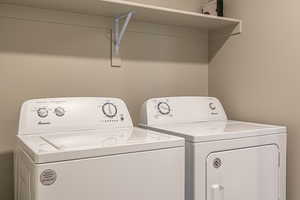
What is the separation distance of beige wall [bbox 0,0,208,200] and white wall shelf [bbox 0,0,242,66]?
0.05m

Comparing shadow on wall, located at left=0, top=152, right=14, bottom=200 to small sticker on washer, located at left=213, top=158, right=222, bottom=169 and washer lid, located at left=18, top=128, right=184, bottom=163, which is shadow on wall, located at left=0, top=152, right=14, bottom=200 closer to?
washer lid, located at left=18, top=128, right=184, bottom=163

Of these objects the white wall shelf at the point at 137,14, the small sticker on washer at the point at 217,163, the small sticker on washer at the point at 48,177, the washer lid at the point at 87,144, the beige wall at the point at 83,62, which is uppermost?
the white wall shelf at the point at 137,14

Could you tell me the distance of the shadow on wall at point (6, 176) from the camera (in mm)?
1626

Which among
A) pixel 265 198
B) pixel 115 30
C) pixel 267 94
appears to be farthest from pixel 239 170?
pixel 115 30

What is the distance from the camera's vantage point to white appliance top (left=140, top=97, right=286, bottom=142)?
1494 millimetres

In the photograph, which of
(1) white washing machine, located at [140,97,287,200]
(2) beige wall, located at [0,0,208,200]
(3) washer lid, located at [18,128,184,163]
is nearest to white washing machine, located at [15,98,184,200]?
(3) washer lid, located at [18,128,184,163]

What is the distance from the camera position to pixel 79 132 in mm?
1516

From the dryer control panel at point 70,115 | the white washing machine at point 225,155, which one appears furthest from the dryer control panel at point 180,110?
the dryer control panel at point 70,115

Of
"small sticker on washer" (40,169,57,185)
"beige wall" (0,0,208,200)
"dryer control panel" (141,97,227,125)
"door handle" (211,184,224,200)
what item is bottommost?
"door handle" (211,184,224,200)

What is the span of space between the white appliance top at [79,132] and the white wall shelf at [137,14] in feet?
1.39

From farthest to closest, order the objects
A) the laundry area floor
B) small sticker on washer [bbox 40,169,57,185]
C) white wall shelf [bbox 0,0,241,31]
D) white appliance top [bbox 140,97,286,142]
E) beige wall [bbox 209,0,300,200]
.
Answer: beige wall [bbox 209,0,300,200] < white wall shelf [bbox 0,0,241,31] < white appliance top [bbox 140,97,286,142] < the laundry area floor < small sticker on washer [bbox 40,169,57,185]

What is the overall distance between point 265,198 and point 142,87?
3.36 ft

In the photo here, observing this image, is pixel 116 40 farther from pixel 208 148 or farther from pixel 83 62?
pixel 208 148

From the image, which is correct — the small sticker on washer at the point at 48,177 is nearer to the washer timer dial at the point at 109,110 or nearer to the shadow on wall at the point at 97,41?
the washer timer dial at the point at 109,110
